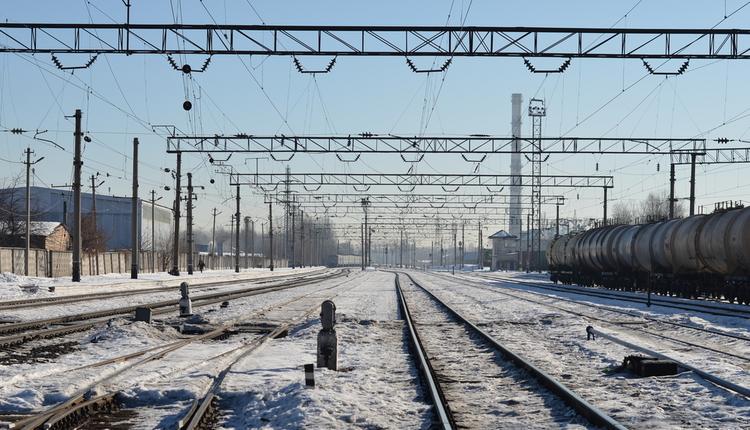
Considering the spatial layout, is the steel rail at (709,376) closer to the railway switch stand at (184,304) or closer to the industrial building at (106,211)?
the railway switch stand at (184,304)

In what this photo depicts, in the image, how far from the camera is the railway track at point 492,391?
30.8 ft

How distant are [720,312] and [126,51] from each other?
18.9 meters

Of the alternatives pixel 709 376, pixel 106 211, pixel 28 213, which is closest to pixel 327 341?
pixel 709 376

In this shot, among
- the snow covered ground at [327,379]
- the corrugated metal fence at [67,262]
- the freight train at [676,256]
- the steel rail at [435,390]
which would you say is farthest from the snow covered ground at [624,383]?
the corrugated metal fence at [67,262]

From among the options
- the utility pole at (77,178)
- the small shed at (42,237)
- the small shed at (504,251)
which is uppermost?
the utility pole at (77,178)

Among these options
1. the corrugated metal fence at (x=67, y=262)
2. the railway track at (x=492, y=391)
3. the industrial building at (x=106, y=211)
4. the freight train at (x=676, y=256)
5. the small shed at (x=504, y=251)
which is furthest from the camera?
the small shed at (x=504, y=251)

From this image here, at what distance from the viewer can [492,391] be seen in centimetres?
1156

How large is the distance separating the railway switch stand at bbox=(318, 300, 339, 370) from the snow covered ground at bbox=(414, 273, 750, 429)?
10.4ft

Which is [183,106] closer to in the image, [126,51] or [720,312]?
[126,51]

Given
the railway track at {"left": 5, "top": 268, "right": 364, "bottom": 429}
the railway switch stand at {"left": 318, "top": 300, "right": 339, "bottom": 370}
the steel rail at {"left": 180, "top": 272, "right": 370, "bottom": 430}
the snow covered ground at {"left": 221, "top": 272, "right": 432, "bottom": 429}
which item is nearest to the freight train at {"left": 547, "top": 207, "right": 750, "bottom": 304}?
the steel rail at {"left": 180, "top": 272, "right": 370, "bottom": 430}

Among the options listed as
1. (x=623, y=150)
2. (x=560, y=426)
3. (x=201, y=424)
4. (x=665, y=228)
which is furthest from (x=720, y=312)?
(x=201, y=424)

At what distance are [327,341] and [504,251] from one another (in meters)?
136

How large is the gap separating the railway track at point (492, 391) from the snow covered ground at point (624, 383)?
365 mm

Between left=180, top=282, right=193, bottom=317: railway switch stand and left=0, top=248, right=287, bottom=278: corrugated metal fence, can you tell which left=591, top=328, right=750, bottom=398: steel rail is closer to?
left=180, top=282, right=193, bottom=317: railway switch stand
